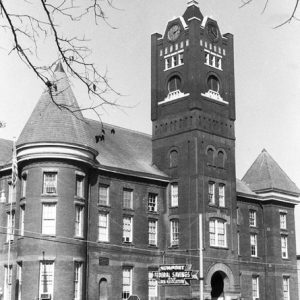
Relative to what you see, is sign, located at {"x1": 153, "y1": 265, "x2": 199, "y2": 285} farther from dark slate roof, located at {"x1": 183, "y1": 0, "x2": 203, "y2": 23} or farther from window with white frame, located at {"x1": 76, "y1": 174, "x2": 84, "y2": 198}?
dark slate roof, located at {"x1": 183, "y1": 0, "x2": 203, "y2": 23}

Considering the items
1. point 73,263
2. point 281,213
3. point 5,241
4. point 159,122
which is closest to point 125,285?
point 73,263

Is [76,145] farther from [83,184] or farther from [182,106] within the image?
[182,106]

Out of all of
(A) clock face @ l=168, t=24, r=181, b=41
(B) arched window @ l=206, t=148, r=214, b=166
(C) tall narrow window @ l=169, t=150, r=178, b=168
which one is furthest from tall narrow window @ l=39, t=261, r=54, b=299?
(A) clock face @ l=168, t=24, r=181, b=41

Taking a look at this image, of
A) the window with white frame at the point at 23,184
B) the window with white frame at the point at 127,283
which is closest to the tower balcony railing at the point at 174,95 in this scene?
the window with white frame at the point at 127,283

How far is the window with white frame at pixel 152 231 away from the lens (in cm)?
4956

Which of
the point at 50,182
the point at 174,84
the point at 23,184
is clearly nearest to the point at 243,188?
the point at 174,84

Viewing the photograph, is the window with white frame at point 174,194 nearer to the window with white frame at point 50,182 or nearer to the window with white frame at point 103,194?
the window with white frame at point 103,194

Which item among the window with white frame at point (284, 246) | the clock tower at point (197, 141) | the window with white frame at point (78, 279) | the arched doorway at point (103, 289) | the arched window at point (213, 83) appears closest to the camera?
the window with white frame at point (78, 279)

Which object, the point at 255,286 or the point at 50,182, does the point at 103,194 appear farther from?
the point at 255,286

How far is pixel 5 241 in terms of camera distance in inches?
1833

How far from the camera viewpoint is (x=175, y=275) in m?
41.7

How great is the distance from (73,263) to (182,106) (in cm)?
1624

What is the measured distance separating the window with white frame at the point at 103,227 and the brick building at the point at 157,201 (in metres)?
0.09

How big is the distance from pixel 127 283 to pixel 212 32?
21.5m
